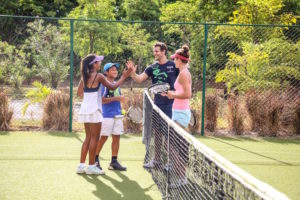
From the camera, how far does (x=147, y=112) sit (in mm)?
6711

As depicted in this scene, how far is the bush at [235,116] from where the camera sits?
10.4m

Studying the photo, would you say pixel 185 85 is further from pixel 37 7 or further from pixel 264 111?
pixel 37 7

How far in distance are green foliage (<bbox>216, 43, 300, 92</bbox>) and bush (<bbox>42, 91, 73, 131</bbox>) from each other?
4522 mm

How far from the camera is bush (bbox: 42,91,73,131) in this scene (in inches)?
396

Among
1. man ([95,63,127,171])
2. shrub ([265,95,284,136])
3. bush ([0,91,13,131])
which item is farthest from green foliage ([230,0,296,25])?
man ([95,63,127,171])

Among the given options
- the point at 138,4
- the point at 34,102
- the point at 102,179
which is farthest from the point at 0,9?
the point at 102,179

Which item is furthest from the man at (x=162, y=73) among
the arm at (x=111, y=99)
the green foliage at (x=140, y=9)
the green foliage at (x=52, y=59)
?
the green foliage at (x=140, y=9)

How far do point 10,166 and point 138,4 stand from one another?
25.7 metres

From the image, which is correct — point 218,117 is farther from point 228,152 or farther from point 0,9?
point 0,9

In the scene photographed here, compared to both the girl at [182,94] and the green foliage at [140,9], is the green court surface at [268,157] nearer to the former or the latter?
the girl at [182,94]

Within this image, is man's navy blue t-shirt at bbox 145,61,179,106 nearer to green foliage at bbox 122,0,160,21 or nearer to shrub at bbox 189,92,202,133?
shrub at bbox 189,92,202,133

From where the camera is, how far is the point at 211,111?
10406 millimetres

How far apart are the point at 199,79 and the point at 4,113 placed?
213 inches

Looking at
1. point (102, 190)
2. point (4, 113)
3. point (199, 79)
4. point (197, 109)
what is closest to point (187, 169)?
point (102, 190)
